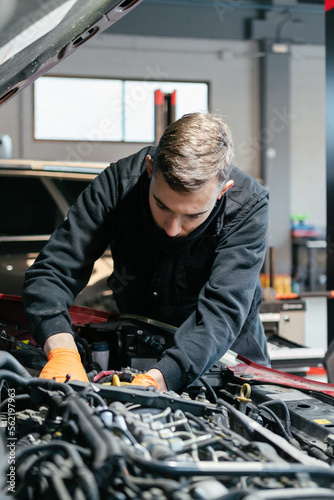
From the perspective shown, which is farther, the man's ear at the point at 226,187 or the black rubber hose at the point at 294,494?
the man's ear at the point at 226,187

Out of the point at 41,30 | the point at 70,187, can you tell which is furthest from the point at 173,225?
the point at 70,187

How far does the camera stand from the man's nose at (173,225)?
1.42 m

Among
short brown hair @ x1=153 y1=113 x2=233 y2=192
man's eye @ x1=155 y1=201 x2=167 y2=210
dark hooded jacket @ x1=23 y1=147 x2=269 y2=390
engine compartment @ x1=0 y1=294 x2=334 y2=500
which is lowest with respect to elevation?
engine compartment @ x1=0 y1=294 x2=334 y2=500

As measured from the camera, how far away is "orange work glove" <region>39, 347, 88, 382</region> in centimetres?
124

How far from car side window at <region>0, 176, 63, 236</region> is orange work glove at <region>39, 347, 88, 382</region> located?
5.63 feet

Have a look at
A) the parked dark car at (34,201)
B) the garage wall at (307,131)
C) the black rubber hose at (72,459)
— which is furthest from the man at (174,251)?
the garage wall at (307,131)

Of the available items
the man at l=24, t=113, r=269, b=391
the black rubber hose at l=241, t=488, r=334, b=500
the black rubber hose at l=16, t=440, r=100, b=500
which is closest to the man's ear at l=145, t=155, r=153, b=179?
the man at l=24, t=113, r=269, b=391

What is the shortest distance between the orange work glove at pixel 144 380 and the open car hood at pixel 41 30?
0.76 metres

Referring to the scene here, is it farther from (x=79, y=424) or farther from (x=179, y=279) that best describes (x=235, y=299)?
(x=79, y=424)

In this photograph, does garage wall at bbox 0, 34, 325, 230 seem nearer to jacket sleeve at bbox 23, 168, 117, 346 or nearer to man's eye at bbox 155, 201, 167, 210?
jacket sleeve at bbox 23, 168, 117, 346

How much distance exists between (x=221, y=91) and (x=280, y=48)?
991mm

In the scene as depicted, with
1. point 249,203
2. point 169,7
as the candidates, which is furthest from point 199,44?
point 249,203

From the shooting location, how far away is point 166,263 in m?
1.64

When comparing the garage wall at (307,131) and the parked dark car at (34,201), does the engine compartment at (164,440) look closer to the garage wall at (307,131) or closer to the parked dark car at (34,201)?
the parked dark car at (34,201)
